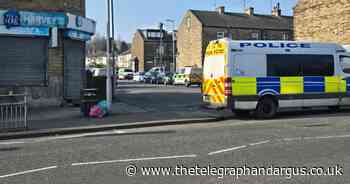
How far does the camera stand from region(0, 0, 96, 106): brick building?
1705 cm

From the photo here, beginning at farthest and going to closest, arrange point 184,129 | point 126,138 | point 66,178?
point 184,129
point 126,138
point 66,178

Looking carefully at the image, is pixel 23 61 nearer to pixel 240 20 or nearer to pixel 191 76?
pixel 191 76

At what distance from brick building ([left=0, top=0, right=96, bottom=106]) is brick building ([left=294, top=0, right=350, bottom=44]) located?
15.9m

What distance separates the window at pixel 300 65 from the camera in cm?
1477

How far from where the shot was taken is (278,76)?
14.8 meters

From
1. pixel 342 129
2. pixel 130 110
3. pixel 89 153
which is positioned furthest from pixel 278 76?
pixel 89 153

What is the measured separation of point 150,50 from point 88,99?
68527mm

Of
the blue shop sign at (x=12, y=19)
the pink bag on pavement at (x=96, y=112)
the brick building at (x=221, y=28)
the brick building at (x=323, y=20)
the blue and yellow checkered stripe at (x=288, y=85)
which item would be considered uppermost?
the brick building at (x=221, y=28)

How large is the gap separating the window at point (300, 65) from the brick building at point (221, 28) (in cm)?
4118

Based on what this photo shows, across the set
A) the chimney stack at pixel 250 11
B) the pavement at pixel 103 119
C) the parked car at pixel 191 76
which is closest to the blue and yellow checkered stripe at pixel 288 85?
the pavement at pixel 103 119

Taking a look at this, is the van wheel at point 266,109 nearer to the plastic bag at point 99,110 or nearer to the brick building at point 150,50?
the plastic bag at point 99,110

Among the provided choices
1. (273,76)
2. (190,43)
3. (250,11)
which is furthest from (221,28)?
(273,76)

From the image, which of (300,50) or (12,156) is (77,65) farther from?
(12,156)

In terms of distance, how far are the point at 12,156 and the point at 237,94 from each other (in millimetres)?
7952
